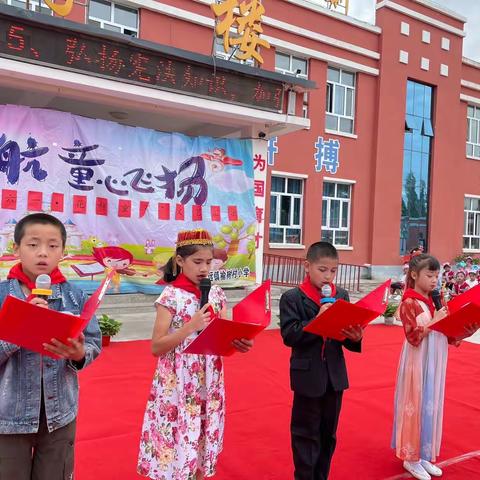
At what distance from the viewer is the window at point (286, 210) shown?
35.0ft

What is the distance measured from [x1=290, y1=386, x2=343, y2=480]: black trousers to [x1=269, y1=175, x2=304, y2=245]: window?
8.51 meters

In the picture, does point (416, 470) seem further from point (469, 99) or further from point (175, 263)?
point (469, 99)

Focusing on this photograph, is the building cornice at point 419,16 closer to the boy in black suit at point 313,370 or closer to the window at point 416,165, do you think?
the window at point 416,165

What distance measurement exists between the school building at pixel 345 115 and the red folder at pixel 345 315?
460 centimetres

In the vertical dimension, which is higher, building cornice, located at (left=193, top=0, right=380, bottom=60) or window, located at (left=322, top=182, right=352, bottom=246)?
building cornice, located at (left=193, top=0, right=380, bottom=60)

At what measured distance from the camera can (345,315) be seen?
6.11 ft

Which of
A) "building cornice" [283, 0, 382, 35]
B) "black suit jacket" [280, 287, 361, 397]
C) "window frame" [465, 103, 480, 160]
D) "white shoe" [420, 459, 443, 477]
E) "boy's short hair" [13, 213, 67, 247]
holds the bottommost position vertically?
"white shoe" [420, 459, 443, 477]

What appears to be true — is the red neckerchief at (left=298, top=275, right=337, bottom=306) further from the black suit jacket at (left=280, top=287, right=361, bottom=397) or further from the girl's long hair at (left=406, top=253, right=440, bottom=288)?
the girl's long hair at (left=406, top=253, right=440, bottom=288)

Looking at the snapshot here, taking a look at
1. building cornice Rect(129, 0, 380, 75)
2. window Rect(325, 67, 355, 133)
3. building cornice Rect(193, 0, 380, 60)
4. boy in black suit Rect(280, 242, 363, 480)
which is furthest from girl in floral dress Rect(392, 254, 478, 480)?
window Rect(325, 67, 355, 133)

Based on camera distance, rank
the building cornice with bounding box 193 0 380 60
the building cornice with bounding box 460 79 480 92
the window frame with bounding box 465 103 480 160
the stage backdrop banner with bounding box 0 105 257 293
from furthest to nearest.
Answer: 1. the window frame with bounding box 465 103 480 160
2. the building cornice with bounding box 460 79 480 92
3. the building cornice with bounding box 193 0 380 60
4. the stage backdrop banner with bounding box 0 105 257 293

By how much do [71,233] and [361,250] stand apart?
780 centimetres

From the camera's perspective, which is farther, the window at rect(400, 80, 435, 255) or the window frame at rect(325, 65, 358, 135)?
the window at rect(400, 80, 435, 255)

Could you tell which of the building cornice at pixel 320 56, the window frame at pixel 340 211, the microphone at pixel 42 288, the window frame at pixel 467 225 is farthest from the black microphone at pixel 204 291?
the window frame at pixel 467 225

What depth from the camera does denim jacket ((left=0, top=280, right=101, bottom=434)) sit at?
1462mm
